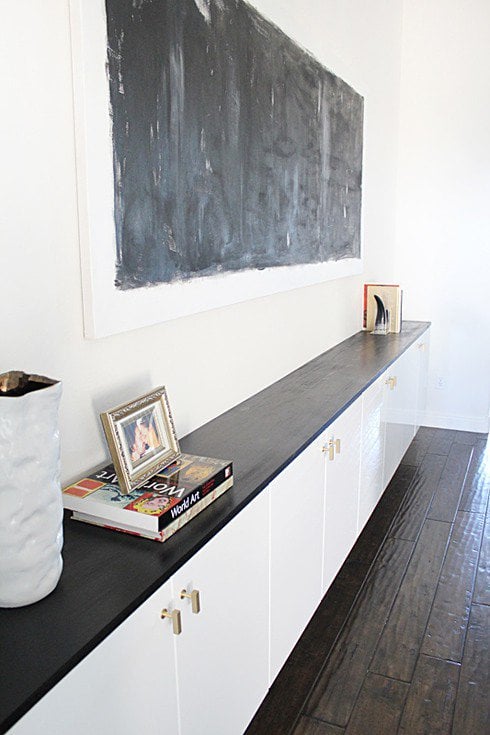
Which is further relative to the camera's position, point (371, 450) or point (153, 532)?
point (371, 450)

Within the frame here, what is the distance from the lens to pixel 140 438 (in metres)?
1.54

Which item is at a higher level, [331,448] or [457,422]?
[331,448]

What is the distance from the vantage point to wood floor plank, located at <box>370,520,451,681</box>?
83.3 inches

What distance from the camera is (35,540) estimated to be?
1.11 m

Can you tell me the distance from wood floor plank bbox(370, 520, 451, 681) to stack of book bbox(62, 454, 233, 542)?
0.98 metres

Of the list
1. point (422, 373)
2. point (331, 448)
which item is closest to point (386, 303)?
point (422, 373)

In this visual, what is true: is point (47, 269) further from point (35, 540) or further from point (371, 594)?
point (371, 594)

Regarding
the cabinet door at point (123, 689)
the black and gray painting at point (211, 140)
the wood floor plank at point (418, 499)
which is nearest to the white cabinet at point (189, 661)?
the cabinet door at point (123, 689)

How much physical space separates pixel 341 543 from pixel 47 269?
1.56 m

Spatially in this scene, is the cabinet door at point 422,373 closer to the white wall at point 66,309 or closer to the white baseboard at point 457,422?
the white baseboard at point 457,422

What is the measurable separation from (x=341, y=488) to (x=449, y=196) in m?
2.70

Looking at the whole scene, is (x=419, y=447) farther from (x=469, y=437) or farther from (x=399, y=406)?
(x=399, y=406)

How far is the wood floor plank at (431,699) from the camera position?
185 cm

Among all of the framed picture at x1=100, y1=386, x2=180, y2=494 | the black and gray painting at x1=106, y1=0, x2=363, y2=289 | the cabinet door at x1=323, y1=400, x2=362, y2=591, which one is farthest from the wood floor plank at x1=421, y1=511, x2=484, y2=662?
the black and gray painting at x1=106, y1=0, x2=363, y2=289
